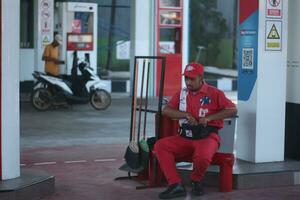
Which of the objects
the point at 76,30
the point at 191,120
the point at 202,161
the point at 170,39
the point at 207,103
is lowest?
the point at 202,161

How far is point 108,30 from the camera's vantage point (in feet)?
61.3

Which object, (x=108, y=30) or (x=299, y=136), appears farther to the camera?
(x=108, y=30)

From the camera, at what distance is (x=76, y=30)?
667 inches

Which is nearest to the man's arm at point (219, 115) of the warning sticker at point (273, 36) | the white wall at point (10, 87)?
the warning sticker at point (273, 36)

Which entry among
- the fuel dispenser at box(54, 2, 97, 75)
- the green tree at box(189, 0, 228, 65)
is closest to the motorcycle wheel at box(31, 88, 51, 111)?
the fuel dispenser at box(54, 2, 97, 75)

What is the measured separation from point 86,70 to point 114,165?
6514 mm

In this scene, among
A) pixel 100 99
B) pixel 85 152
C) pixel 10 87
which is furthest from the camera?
pixel 100 99

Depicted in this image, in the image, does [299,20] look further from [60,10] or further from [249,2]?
[60,10]

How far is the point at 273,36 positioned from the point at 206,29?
40.1 feet

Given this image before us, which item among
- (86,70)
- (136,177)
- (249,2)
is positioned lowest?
(136,177)

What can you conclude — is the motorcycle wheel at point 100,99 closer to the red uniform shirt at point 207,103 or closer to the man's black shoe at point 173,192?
the red uniform shirt at point 207,103

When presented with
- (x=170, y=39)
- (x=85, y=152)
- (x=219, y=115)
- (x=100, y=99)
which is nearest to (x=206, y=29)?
(x=170, y=39)

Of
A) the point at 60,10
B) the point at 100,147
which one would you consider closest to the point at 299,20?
the point at 100,147

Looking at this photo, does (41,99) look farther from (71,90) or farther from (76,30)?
(76,30)
